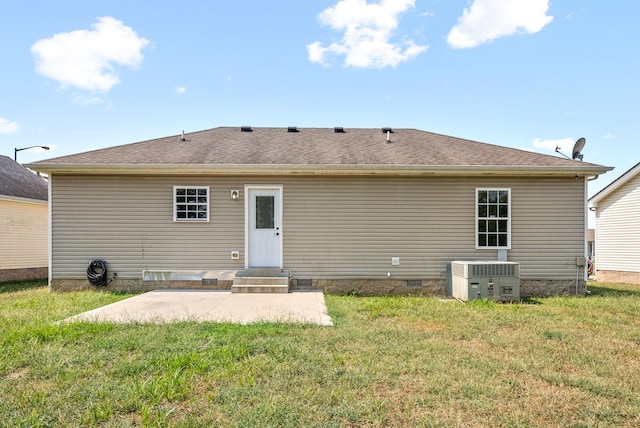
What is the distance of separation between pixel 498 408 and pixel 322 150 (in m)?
6.89

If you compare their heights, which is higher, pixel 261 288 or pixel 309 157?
pixel 309 157

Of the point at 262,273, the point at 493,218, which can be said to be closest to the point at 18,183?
the point at 262,273

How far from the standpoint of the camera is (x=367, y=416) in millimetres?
2471

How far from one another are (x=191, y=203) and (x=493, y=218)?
7.07 m

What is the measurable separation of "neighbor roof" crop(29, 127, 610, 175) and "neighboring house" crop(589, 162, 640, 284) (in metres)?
5.51

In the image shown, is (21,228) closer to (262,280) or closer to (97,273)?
(97,273)

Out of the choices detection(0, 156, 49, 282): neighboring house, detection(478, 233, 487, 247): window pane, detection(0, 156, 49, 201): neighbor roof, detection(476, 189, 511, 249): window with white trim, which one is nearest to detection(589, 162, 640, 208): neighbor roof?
detection(476, 189, 511, 249): window with white trim

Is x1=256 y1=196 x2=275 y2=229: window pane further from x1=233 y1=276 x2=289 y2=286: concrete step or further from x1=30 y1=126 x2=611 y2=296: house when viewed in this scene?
x1=233 y1=276 x2=289 y2=286: concrete step

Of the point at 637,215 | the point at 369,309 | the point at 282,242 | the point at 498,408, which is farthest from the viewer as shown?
the point at 637,215

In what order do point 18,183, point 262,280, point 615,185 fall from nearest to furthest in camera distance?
point 262,280 < point 615,185 < point 18,183

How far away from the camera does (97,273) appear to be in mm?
7555

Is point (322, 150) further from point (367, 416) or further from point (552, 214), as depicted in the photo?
point (367, 416)

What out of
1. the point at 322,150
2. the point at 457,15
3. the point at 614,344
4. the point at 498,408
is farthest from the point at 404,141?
the point at 498,408

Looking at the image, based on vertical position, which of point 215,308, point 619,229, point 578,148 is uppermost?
point 578,148
